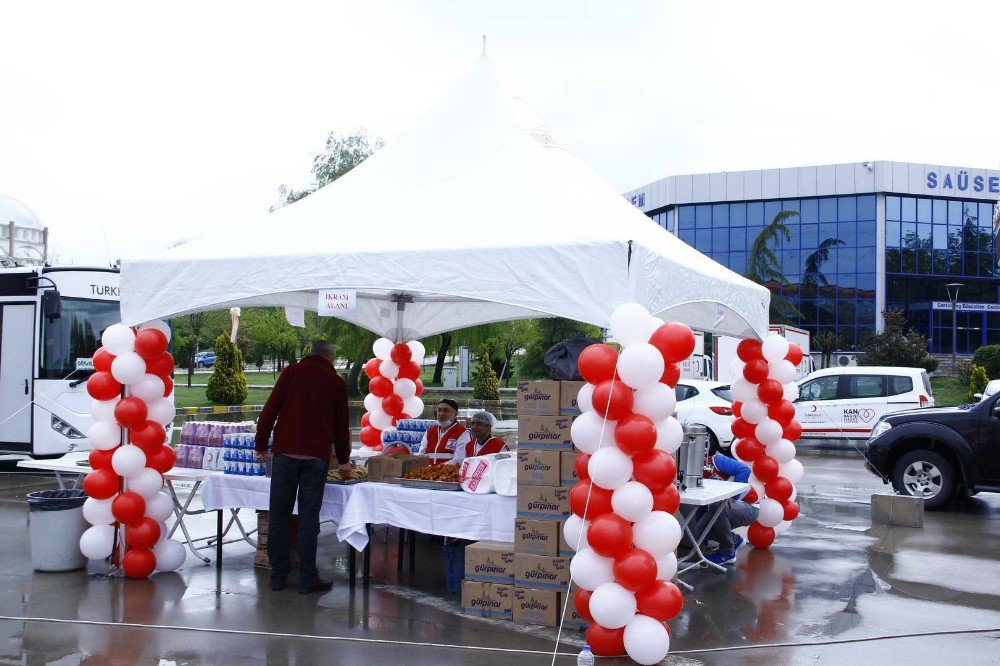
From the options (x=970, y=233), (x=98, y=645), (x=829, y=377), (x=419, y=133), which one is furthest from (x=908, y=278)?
(x=98, y=645)

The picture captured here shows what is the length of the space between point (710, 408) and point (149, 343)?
11.8 metres

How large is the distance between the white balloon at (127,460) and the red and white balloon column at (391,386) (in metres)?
4.63

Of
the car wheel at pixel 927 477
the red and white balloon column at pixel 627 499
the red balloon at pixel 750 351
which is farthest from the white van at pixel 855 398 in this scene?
the red and white balloon column at pixel 627 499

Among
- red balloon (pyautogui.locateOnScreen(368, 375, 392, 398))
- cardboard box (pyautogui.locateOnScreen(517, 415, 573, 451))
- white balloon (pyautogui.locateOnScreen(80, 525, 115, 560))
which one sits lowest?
white balloon (pyautogui.locateOnScreen(80, 525, 115, 560))

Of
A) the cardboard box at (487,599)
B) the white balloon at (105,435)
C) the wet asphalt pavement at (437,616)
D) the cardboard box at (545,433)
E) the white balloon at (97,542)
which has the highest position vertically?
the cardboard box at (545,433)

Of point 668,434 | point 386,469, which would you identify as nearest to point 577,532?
point 668,434

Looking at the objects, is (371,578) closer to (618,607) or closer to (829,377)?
(618,607)

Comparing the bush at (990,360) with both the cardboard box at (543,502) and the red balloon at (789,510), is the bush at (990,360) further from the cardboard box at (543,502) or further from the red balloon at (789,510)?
the cardboard box at (543,502)

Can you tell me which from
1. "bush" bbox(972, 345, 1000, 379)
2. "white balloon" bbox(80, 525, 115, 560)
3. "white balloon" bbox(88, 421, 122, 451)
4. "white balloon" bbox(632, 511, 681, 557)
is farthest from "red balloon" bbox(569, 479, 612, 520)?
"bush" bbox(972, 345, 1000, 379)

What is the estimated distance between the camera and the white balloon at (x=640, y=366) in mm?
5270

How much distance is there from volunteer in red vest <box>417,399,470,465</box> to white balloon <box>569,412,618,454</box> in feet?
10.8

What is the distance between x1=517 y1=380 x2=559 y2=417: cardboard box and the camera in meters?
6.27

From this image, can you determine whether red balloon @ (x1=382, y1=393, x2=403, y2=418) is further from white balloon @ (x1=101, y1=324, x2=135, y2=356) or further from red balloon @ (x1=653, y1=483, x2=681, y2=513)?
red balloon @ (x1=653, y1=483, x2=681, y2=513)

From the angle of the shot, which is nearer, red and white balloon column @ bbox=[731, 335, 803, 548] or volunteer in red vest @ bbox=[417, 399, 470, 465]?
red and white balloon column @ bbox=[731, 335, 803, 548]
